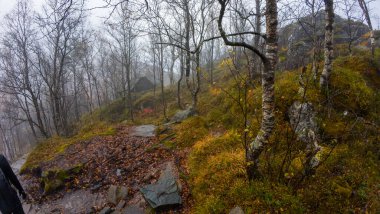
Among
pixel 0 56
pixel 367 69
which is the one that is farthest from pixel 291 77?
pixel 0 56

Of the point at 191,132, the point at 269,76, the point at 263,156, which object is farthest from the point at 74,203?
the point at 269,76

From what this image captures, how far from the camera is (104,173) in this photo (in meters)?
8.24

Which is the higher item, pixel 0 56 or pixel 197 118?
pixel 0 56

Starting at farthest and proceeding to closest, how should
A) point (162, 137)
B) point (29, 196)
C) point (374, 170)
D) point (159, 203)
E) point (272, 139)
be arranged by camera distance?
point (162, 137) → point (29, 196) → point (272, 139) → point (159, 203) → point (374, 170)

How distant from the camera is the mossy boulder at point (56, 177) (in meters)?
8.09

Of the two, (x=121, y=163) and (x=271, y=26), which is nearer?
(x=271, y=26)

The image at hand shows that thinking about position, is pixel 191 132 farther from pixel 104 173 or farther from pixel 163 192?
pixel 163 192

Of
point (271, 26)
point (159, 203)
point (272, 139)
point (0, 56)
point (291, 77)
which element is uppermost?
point (0, 56)

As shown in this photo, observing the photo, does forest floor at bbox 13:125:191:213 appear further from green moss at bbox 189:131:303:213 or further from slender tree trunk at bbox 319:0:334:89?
slender tree trunk at bbox 319:0:334:89

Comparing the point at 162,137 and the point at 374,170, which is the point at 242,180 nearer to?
the point at 374,170

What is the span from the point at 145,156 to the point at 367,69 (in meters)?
9.30

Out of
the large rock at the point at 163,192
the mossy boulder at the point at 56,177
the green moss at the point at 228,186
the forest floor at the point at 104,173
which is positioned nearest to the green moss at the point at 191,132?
the forest floor at the point at 104,173

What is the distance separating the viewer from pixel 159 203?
5.80 m

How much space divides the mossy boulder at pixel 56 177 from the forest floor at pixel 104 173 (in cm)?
15
